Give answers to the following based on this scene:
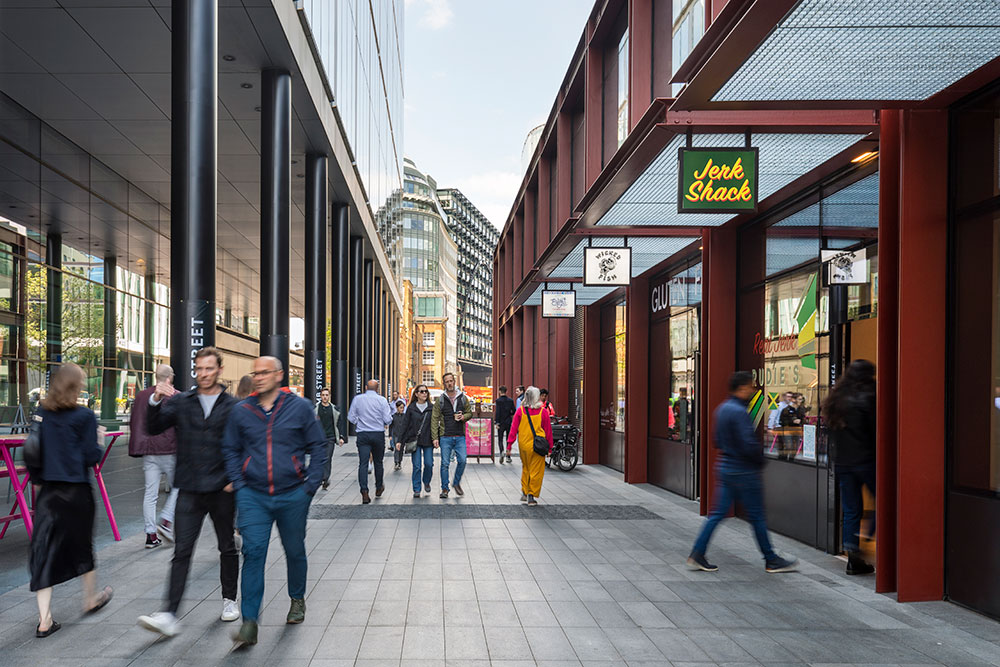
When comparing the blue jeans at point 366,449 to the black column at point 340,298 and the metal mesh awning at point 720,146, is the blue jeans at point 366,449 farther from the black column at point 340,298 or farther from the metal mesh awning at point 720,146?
the black column at point 340,298

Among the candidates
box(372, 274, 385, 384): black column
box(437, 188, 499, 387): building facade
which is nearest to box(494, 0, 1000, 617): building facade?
box(372, 274, 385, 384): black column

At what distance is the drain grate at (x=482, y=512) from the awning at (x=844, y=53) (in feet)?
20.1

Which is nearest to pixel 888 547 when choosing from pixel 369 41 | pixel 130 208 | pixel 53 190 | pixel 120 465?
pixel 120 465

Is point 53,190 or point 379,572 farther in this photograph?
point 53,190

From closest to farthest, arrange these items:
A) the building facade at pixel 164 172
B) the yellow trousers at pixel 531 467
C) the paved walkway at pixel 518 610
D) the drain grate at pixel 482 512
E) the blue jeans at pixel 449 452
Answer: the paved walkway at pixel 518 610 → the building facade at pixel 164 172 → the drain grate at pixel 482 512 → the yellow trousers at pixel 531 467 → the blue jeans at pixel 449 452

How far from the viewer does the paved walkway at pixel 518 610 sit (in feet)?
17.5

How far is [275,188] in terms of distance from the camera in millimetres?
15469

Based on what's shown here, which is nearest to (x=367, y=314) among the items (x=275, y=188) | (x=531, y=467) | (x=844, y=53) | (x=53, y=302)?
(x=53, y=302)

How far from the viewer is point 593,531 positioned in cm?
1024

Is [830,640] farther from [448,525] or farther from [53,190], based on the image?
[53,190]

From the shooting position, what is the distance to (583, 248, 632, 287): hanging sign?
507 inches

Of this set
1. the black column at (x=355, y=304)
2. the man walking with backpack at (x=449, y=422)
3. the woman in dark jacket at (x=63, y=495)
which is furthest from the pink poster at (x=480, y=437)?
the woman in dark jacket at (x=63, y=495)

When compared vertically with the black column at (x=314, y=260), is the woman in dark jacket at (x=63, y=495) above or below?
below

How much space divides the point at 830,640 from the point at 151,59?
1409cm
